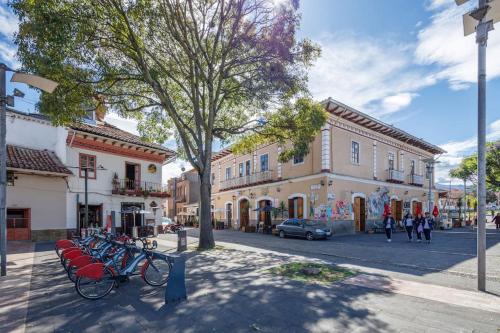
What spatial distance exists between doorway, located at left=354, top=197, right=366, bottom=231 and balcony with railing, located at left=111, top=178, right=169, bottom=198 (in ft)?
46.6

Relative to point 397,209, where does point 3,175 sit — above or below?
above

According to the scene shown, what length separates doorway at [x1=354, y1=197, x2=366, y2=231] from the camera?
2238 cm

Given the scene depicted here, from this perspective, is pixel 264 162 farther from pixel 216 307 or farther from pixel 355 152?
pixel 216 307

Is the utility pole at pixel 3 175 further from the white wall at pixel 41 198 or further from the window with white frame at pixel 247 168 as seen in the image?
the window with white frame at pixel 247 168

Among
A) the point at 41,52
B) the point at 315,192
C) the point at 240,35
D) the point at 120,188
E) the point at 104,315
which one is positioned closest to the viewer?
the point at 104,315

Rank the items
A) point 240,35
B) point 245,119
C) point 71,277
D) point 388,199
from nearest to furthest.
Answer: point 71,277
point 240,35
point 245,119
point 388,199

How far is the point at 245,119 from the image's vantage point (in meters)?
15.5

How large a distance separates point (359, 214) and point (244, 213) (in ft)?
35.7

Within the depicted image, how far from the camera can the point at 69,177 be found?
17500 millimetres

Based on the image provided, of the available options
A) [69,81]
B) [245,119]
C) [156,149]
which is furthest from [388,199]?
[69,81]

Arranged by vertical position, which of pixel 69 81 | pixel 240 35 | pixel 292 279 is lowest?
pixel 292 279

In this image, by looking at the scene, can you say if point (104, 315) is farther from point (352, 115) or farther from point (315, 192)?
point (352, 115)

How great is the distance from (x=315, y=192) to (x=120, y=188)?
13.2m

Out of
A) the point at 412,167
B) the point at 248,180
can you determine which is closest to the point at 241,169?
the point at 248,180
